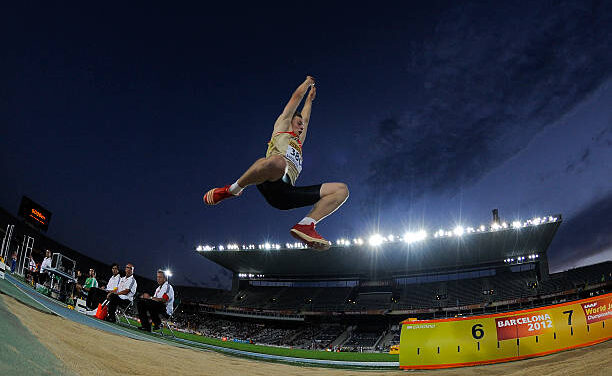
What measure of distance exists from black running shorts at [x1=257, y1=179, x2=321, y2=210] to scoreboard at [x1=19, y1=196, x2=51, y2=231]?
28091 mm

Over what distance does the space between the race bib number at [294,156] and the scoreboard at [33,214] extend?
92.9 ft

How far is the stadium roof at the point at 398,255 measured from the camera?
33625mm

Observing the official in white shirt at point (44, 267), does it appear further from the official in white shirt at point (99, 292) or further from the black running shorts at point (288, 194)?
the black running shorts at point (288, 194)

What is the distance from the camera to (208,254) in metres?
43.4

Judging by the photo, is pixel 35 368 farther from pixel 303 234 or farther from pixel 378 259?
pixel 378 259

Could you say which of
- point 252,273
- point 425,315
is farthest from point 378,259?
point 252,273

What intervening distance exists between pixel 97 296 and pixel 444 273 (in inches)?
1550

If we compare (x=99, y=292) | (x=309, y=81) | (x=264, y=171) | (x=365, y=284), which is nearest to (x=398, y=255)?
(x=365, y=284)

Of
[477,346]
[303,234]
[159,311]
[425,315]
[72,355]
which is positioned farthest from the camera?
[425,315]

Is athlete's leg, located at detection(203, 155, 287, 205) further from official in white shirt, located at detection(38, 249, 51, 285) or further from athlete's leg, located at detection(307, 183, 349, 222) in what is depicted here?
official in white shirt, located at detection(38, 249, 51, 285)

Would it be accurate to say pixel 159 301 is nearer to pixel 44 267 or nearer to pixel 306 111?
pixel 44 267

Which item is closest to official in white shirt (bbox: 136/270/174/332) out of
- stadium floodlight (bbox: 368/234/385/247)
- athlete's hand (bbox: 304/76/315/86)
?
athlete's hand (bbox: 304/76/315/86)

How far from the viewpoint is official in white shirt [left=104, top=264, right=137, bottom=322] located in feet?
33.9

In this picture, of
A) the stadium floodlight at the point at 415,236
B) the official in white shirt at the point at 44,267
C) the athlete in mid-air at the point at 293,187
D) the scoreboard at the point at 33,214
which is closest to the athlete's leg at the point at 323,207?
the athlete in mid-air at the point at 293,187
